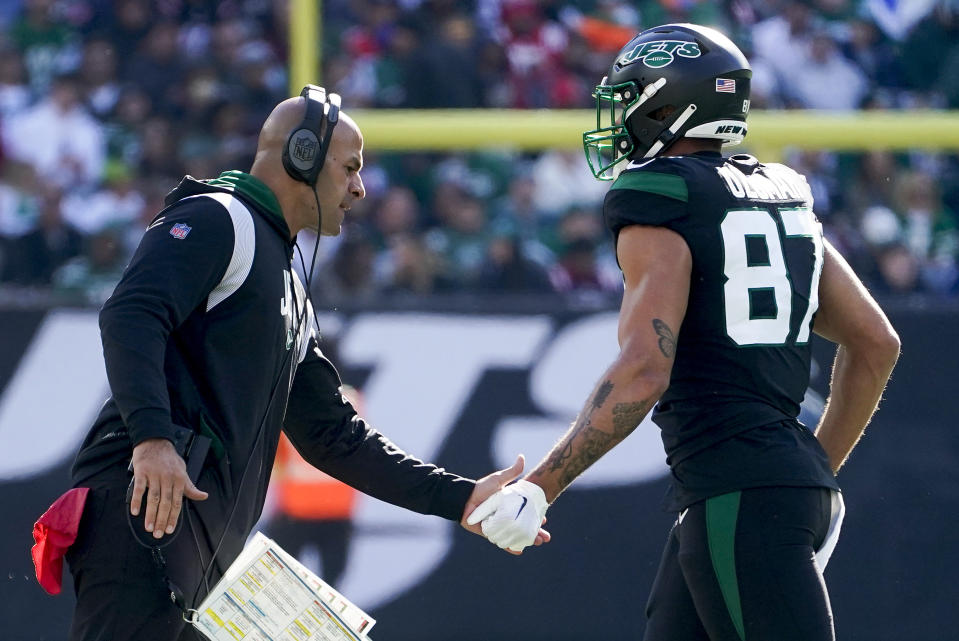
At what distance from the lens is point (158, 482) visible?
9.68ft

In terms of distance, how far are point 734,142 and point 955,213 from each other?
4921 mm

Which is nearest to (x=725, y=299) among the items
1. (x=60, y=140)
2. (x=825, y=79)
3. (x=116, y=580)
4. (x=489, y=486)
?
(x=489, y=486)

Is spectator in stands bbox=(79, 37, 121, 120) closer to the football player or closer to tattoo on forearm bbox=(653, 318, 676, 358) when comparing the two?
the football player

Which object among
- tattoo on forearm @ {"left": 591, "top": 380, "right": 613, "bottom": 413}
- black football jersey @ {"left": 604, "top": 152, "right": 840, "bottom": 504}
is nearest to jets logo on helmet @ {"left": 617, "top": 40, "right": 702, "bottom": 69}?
black football jersey @ {"left": 604, "top": 152, "right": 840, "bottom": 504}

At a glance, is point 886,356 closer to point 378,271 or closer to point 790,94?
point 378,271

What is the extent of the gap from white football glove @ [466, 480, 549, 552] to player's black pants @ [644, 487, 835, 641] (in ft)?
1.13

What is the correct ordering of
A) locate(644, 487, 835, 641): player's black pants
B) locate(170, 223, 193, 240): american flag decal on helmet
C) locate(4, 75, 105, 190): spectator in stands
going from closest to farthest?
locate(644, 487, 835, 641): player's black pants
locate(170, 223, 193, 240): american flag decal on helmet
locate(4, 75, 105, 190): spectator in stands

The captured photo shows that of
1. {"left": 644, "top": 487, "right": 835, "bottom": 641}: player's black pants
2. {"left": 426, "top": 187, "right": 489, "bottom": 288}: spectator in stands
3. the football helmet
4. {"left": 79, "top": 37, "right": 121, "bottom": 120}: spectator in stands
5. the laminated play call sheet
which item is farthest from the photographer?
{"left": 79, "top": 37, "right": 121, "bottom": 120}: spectator in stands

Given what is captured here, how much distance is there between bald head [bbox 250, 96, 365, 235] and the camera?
3.54 metres

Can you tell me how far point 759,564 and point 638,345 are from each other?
0.55 m

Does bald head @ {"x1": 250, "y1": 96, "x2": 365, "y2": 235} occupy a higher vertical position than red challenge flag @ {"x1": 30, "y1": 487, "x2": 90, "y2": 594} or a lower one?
higher

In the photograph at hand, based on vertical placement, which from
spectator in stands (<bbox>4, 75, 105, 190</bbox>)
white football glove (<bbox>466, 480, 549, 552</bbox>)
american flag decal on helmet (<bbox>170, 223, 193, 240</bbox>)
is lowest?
white football glove (<bbox>466, 480, 549, 552</bbox>)

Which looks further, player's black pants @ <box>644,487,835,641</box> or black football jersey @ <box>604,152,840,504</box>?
black football jersey @ <box>604,152,840,504</box>

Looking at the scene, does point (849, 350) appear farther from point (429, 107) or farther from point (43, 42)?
point (43, 42)
